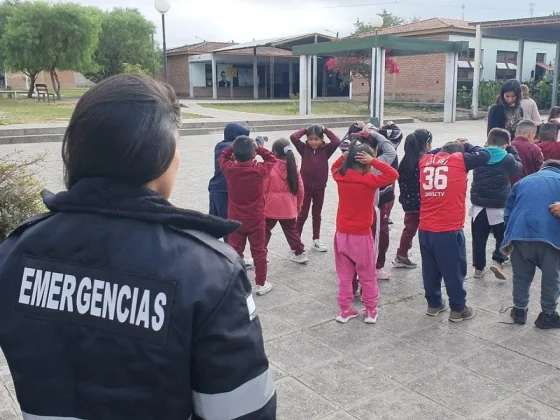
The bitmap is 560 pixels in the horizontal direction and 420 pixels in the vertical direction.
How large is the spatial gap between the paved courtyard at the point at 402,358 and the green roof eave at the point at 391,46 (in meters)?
17.0

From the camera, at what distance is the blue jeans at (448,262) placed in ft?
14.4

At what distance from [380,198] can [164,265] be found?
14.3ft

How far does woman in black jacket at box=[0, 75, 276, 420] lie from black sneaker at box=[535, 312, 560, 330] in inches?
142

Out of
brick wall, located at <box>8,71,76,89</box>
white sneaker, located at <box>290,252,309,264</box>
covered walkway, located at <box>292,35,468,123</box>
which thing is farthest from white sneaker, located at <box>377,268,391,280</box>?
brick wall, located at <box>8,71,76,89</box>

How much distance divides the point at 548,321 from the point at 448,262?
85 centimetres

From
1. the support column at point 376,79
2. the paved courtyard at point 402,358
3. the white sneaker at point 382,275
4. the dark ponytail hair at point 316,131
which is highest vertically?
the support column at point 376,79

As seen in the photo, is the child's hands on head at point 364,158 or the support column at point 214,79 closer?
the child's hands on head at point 364,158

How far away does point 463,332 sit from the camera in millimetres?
4254

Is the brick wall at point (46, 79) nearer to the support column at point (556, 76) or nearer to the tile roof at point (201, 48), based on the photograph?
the tile roof at point (201, 48)

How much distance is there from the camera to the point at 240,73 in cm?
4141

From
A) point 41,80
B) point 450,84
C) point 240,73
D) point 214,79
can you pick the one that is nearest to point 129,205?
point 450,84

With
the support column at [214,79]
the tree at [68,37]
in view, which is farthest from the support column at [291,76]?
the tree at [68,37]

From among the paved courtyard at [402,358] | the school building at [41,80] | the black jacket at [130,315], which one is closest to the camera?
the black jacket at [130,315]

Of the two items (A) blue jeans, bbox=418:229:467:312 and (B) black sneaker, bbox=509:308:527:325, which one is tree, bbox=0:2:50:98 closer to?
(A) blue jeans, bbox=418:229:467:312
